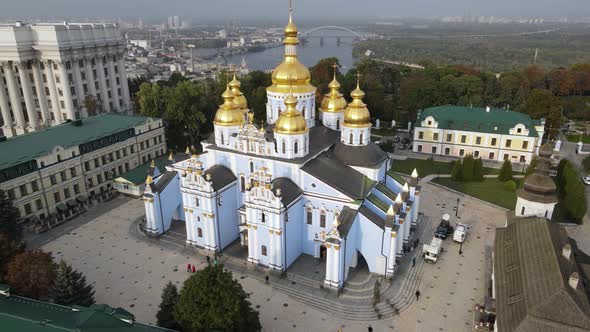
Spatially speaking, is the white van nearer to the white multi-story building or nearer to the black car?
the black car

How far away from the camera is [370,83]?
60.5 metres

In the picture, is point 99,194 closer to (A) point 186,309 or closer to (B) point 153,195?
(B) point 153,195

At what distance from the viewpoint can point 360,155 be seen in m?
25.9

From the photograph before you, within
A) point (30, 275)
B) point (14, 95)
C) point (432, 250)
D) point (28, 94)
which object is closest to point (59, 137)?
point (30, 275)

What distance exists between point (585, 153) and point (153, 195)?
44.0m

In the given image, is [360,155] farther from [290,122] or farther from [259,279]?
[259,279]

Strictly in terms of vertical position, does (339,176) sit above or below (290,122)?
below

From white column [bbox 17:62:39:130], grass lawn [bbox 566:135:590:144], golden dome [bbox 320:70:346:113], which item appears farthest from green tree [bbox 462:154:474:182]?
white column [bbox 17:62:39:130]

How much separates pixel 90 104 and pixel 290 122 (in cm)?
3542

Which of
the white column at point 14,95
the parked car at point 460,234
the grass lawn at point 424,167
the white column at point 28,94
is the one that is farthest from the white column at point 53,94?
the parked car at point 460,234

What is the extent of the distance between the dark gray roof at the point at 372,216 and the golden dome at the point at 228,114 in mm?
9695

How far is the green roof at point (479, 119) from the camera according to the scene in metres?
41.4

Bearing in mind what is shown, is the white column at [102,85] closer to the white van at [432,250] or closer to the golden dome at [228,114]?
the golden dome at [228,114]

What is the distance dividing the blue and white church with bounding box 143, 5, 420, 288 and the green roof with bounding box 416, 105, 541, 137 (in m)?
18.2
